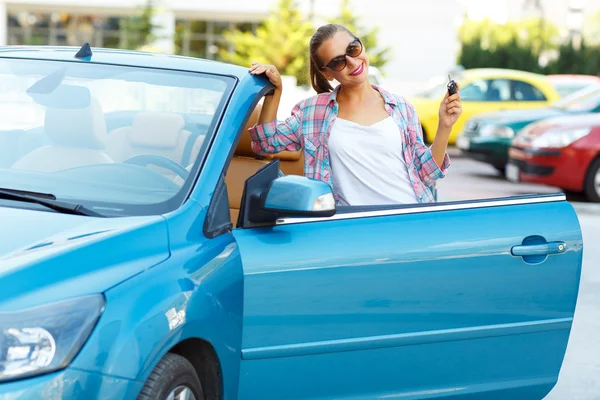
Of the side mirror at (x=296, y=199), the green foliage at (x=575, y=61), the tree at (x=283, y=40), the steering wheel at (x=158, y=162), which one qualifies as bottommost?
the green foliage at (x=575, y=61)

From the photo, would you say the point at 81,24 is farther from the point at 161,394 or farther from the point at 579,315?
the point at 161,394

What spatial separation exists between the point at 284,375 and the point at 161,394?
55 centimetres

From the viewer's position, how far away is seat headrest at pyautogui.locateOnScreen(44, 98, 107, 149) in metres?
3.78

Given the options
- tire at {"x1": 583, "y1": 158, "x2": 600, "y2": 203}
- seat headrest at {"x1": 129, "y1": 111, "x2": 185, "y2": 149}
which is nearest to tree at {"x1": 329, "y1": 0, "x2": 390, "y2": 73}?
tire at {"x1": 583, "y1": 158, "x2": 600, "y2": 203}

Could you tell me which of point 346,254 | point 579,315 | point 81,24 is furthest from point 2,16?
point 346,254

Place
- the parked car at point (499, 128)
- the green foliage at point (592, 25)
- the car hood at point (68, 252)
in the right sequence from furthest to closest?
the green foliage at point (592, 25) < the parked car at point (499, 128) < the car hood at point (68, 252)

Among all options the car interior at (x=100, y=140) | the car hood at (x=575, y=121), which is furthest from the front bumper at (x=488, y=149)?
the car interior at (x=100, y=140)

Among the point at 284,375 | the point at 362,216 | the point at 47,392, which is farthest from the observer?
the point at 362,216

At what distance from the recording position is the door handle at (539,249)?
382cm

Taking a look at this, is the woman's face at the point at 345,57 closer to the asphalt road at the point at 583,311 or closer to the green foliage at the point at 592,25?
the asphalt road at the point at 583,311

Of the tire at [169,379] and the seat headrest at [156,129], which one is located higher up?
the seat headrest at [156,129]

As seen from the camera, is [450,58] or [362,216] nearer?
[362,216]

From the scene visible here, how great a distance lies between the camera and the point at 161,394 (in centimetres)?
304

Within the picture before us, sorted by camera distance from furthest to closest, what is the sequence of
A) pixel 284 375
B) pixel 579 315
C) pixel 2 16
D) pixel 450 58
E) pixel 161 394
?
1. pixel 450 58
2. pixel 2 16
3. pixel 579 315
4. pixel 284 375
5. pixel 161 394
